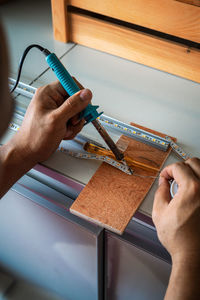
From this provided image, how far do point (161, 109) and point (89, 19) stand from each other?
38cm

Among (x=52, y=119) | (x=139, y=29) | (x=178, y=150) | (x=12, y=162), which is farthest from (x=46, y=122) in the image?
(x=139, y=29)

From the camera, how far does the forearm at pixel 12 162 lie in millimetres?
740

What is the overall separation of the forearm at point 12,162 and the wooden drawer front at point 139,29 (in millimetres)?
496

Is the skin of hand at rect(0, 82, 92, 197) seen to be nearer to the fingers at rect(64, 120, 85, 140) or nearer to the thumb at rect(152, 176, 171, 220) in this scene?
the fingers at rect(64, 120, 85, 140)

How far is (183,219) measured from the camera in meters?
0.58

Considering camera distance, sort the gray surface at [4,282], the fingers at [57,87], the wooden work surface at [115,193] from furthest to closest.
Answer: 1. the gray surface at [4,282]
2. the fingers at [57,87]
3. the wooden work surface at [115,193]

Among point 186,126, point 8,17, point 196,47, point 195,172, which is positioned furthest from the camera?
point 8,17

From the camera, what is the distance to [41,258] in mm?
1097

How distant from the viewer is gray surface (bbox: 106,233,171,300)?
783mm

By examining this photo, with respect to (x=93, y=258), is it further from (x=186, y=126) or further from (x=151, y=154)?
(x=186, y=126)

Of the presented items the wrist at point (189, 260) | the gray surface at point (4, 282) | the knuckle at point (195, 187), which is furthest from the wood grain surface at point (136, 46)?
the gray surface at point (4, 282)

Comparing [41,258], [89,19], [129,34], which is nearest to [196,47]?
[129,34]

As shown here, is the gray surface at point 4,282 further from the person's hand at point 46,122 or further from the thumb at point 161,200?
the thumb at point 161,200

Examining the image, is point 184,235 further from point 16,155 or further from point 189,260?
point 16,155
